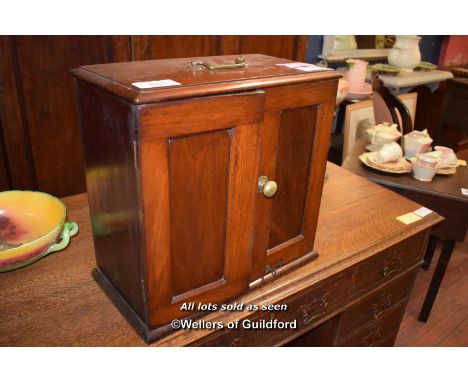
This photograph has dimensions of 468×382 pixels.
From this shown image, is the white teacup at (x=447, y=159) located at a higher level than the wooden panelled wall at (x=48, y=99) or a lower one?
lower

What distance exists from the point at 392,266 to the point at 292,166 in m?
0.58

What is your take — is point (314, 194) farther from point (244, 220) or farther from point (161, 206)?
point (161, 206)

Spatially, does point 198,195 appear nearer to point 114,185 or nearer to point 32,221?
point 114,185

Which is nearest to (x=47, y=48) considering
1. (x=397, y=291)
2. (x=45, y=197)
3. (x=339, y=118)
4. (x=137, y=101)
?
(x=45, y=197)

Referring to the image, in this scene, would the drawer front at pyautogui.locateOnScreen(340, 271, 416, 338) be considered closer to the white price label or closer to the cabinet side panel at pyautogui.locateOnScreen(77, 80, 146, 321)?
the cabinet side panel at pyautogui.locateOnScreen(77, 80, 146, 321)

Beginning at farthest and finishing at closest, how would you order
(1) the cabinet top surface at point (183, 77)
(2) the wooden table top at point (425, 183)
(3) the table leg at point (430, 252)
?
(3) the table leg at point (430, 252), (2) the wooden table top at point (425, 183), (1) the cabinet top surface at point (183, 77)

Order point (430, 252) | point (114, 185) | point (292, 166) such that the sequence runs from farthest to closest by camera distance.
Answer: point (430, 252)
point (292, 166)
point (114, 185)

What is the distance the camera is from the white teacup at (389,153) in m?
1.69

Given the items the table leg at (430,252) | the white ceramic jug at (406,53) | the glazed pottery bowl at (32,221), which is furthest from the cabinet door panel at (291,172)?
the white ceramic jug at (406,53)

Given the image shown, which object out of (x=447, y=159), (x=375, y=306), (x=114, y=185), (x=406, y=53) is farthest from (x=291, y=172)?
(x=406, y=53)

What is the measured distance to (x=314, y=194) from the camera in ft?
3.23

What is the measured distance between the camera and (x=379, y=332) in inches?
56.1

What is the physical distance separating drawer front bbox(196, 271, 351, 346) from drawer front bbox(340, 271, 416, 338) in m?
0.13

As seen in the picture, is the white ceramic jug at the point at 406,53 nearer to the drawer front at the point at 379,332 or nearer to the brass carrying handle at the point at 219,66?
the drawer front at the point at 379,332
